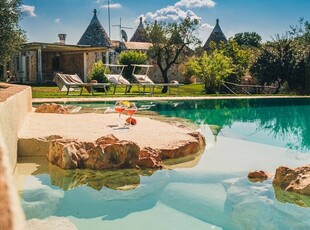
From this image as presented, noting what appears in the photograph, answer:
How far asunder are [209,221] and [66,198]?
1.78 m

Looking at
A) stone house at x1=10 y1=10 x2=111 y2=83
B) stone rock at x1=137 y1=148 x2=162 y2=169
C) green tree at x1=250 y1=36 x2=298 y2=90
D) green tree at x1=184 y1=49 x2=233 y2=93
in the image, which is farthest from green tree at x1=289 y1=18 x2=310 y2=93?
stone rock at x1=137 y1=148 x2=162 y2=169

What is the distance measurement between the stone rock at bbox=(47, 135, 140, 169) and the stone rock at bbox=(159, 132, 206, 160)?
2.73 ft

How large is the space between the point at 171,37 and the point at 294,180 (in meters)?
23.3

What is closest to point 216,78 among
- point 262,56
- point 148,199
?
point 262,56

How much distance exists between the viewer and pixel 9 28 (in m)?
10.6

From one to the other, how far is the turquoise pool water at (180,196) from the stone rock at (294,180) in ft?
0.42

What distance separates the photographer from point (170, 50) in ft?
94.4

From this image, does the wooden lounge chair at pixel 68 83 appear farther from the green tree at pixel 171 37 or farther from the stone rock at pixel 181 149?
the stone rock at pixel 181 149

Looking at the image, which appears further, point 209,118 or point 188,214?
point 209,118

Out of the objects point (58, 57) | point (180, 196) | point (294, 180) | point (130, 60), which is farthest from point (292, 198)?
point (58, 57)

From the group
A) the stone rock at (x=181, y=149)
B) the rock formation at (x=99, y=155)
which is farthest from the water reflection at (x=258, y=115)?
the rock formation at (x=99, y=155)

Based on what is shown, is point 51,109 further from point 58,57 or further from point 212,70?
point 58,57

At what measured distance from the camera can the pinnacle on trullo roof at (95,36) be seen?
3291 centimetres

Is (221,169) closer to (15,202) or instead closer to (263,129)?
(263,129)
